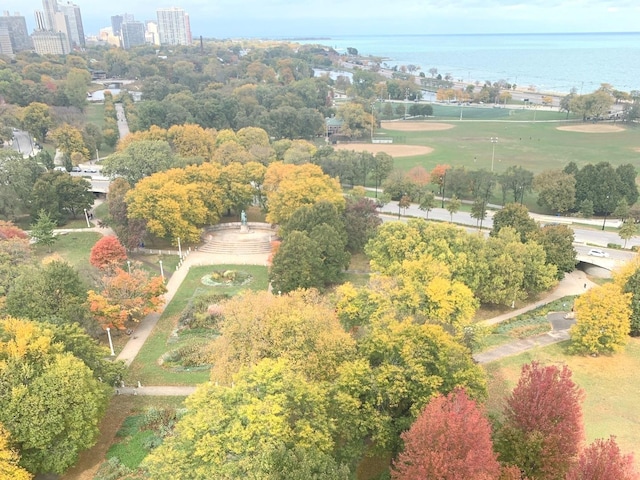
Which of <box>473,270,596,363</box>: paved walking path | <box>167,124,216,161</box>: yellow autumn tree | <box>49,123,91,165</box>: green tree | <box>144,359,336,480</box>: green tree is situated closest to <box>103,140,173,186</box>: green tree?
<box>167,124,216,161</box>: yellow autumn tree

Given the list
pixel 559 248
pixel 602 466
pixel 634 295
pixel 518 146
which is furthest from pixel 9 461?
pixel 518 146

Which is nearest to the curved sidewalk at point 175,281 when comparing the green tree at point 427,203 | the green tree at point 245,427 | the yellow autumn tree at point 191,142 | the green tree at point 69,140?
the green tree at point 245,427

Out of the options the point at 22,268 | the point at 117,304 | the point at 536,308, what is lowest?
the point at 536,308

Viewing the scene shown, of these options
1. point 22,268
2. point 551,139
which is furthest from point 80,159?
point 551,139

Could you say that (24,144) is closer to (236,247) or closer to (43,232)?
(43,232)

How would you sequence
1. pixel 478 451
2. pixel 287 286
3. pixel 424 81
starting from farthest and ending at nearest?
pixel 424 81 → pixel 287 286 → pixel 478 451

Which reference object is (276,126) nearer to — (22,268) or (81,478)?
(22,268)

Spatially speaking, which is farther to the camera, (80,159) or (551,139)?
(551,139)

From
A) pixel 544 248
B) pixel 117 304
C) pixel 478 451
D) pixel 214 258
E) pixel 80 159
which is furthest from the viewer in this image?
pixel 80 159
